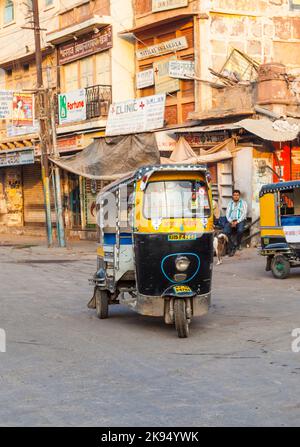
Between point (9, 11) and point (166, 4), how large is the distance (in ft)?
41.0

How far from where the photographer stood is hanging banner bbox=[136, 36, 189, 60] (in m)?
23.7

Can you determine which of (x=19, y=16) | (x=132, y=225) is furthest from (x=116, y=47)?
(x=132, y=225)

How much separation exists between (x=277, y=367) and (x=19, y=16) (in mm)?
28220

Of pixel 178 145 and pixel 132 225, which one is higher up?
pixel 178 145

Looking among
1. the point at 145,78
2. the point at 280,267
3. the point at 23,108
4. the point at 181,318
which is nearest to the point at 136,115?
the point at 145,78

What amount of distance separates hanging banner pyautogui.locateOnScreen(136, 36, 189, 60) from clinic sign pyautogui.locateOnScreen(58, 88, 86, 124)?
9.25 ft

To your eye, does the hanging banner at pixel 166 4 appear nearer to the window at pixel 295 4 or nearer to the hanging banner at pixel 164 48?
the hanging banner at pixel 164 48

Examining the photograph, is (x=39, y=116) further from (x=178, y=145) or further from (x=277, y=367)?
(x=277, y=367)

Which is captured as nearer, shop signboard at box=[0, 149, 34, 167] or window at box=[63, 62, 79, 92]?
window at box=[63, 62, 79, 92]

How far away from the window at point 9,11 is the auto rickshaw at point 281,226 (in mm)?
21734

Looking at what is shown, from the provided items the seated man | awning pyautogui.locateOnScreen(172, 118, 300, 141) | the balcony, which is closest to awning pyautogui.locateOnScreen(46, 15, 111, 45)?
the balcony

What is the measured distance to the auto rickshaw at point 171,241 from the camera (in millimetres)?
9359

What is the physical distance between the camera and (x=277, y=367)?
24.8ft

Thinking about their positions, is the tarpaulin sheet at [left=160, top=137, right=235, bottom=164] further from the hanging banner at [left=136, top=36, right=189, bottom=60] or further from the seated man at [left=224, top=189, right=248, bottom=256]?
the hanging banner at [left=136, top=36, right=189, bottom=60]
